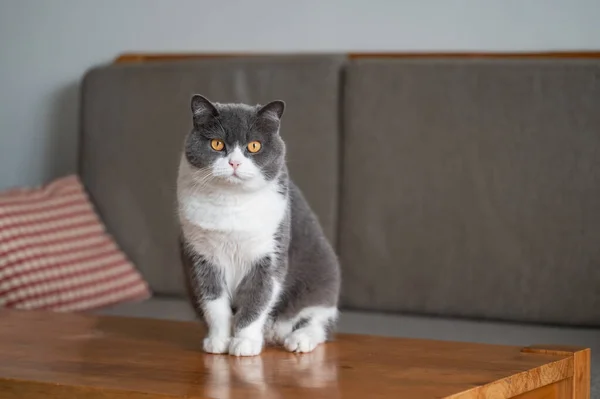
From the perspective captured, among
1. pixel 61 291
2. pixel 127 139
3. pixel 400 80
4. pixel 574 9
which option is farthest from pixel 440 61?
pixel 61 291

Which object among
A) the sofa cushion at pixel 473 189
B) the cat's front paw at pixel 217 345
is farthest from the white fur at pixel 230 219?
the sofa cushion at pixel 473 189

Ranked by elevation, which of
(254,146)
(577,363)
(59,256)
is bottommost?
(59,256)

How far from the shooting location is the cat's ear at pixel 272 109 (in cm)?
133

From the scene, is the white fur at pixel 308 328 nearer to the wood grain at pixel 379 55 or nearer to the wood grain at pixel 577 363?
the wood grain at pixel 577 363

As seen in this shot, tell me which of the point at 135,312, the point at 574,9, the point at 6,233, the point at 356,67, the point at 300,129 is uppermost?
the point at 574,9

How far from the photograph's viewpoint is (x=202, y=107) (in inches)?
52.0

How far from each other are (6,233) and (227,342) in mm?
967

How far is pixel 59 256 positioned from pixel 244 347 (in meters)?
1.02

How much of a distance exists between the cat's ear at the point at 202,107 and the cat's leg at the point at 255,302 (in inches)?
9.2

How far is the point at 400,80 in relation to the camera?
7.24ft

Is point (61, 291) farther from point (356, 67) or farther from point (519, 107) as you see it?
point (519, 107)

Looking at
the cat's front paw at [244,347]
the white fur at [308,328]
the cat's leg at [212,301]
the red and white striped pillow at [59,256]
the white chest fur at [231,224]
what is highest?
the white chest fur at [231,224]

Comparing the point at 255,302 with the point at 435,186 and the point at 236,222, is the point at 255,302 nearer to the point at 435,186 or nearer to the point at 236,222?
the point at 236,222

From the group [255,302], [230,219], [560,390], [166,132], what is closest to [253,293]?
[255,302]
